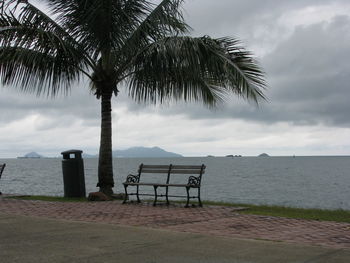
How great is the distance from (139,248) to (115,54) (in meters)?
7.99

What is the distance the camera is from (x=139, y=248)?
5.79 metres

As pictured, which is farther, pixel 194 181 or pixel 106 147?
pixel 106 147

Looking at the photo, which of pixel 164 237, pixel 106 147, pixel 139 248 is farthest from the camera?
pixel 106 147

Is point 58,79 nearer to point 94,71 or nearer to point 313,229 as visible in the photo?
point 94,71

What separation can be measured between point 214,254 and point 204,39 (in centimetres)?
768

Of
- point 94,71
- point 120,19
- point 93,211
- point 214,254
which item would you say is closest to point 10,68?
point 94,71

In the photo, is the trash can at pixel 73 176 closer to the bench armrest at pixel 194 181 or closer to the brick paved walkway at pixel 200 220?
the brick paved walkway at pixel 200 220

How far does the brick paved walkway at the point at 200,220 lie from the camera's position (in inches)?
270

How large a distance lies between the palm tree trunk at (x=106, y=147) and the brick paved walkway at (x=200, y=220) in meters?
1.72

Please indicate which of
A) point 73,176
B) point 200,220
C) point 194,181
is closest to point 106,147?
point 73,176

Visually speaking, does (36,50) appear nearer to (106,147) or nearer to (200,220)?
(106,147)

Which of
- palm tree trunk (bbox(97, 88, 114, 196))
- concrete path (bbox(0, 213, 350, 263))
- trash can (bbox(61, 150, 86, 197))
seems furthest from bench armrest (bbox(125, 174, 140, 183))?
concrete path (bbox(0, 213, 350, 263))

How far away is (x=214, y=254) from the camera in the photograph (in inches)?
214

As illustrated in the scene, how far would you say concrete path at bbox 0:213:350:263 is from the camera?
205 inches
